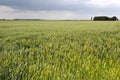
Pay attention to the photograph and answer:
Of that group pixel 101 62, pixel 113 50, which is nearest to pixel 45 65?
pixel 101 62

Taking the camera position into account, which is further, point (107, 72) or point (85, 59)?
point (85, 59)

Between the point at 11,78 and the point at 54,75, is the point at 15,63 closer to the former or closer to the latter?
the point at 11,78

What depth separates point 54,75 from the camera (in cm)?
355

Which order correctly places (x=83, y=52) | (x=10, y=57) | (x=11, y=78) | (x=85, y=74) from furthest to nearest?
1. (x=83, y=52)
2. (x=10, y=57)
3. (x=85, y=74)
4. (x=11, y=78)

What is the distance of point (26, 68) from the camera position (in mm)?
3850

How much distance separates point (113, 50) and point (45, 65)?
1.96 meters

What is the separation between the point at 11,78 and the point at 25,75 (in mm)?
206

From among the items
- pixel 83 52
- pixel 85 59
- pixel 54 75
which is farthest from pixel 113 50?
pixel 54 75

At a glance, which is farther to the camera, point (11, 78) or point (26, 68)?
point (26, 68)

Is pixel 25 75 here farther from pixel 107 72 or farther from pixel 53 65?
pixel 107 72

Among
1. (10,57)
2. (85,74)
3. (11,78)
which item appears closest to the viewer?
(11,78)

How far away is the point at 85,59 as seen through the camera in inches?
172

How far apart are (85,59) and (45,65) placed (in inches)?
30.6

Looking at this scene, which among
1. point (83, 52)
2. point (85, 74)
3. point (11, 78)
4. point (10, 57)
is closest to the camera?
point (11, 78)
